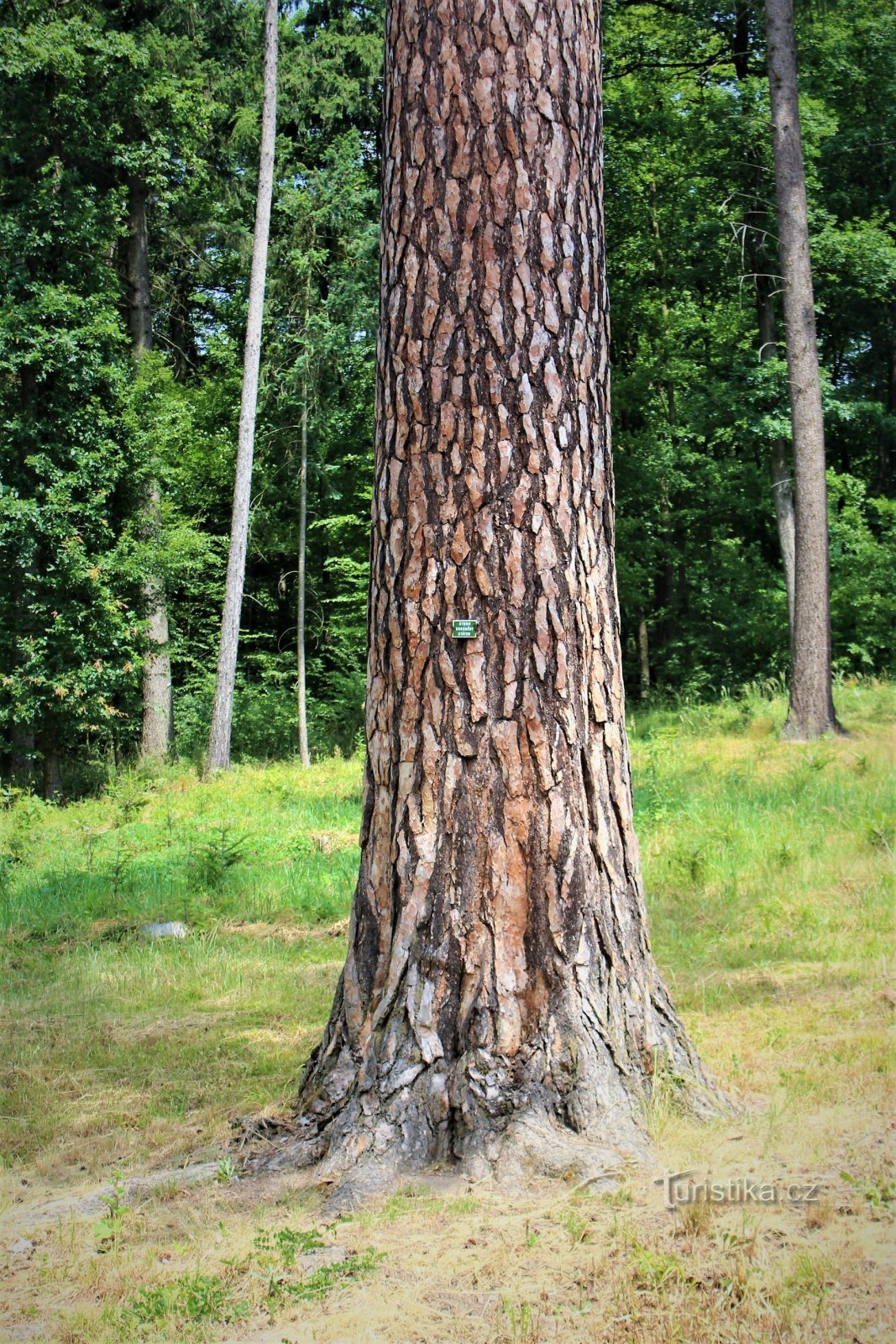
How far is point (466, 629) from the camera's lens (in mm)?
3508

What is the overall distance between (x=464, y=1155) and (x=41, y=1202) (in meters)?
1.35

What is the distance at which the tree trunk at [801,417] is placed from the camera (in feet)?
41.5

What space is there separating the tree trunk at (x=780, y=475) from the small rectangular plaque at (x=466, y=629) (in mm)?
14714

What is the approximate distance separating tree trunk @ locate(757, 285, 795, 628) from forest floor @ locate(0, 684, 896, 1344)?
10392 millimetres

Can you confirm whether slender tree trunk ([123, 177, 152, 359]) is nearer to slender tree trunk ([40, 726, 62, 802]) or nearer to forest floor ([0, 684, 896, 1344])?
slender tree trunk ([40, 726, 62, 802])

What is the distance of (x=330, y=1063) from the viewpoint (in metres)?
3.66

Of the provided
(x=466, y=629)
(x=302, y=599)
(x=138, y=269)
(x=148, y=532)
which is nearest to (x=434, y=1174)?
(x=466, y=629)

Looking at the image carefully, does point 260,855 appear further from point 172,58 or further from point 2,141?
point 172,58

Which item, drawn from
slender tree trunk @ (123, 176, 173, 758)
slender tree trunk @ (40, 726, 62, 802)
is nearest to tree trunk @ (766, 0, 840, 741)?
slender tree trunk @ (123, 176, 173, 758)

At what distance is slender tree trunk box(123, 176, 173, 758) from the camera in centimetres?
1723

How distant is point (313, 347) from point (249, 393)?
121 inches

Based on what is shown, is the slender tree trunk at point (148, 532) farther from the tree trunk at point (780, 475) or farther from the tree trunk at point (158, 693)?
the tree trunk at point (780, 475)

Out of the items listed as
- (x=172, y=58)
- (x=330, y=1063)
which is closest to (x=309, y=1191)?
(x=330, y=1063)

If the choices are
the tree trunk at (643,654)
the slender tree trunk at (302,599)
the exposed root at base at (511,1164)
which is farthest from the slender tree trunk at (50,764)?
the exposed root at base at (511,1164)
